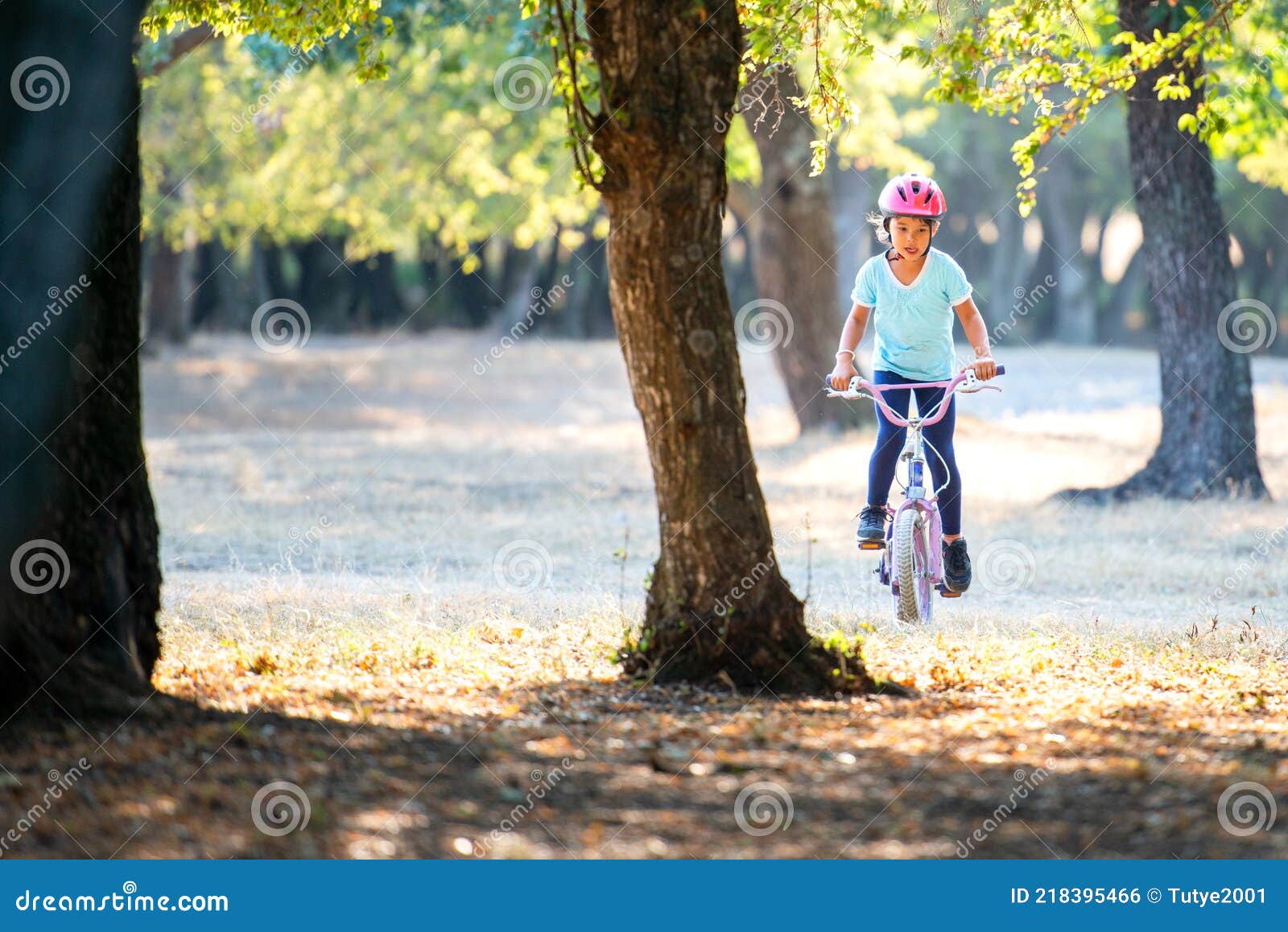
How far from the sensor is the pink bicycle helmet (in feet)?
23.1

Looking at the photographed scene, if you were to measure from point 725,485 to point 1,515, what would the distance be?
2.96 meters

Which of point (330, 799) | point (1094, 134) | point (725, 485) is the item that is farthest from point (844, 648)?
point (1094, 134)

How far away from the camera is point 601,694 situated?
651 cm

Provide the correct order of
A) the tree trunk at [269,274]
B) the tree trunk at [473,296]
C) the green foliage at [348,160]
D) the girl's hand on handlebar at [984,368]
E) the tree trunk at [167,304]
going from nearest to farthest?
the girl's hand on handlebar at [984,368] → the green foliage at [348,160] → the tree trunk at [167,304] → the tree trunk at [269,274] → the tree trunk at [473,296]

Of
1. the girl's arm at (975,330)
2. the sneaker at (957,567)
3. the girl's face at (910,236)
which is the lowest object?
the sneaker at (957,567)

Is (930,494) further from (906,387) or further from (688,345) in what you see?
(688,345)

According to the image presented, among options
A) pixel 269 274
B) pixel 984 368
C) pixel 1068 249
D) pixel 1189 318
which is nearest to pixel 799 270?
pixel 1189 318

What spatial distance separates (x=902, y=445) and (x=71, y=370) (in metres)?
4.08

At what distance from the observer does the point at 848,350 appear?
7.30 metres

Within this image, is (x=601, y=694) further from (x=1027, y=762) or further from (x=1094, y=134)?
(x=1094, y=134)

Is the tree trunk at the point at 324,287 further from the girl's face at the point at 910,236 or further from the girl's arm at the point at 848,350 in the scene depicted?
the girl's face at the point at 910,236

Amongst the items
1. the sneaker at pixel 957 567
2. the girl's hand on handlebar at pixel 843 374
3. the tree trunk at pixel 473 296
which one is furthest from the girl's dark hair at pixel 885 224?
the tree trunk at pixel 473 296

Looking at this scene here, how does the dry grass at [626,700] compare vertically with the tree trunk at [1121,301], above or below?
below

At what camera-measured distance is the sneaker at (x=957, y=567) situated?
772 centimetres
